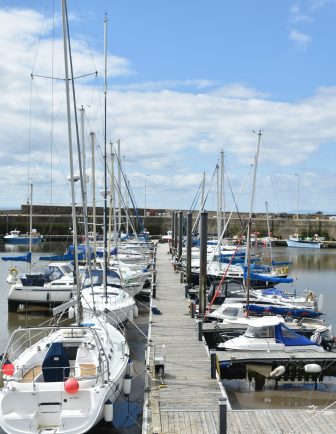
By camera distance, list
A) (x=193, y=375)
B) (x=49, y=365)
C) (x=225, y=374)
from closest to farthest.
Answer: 1. (x=49, y=365)
2. (x=193, y=375)
3. (x=225, y=374)

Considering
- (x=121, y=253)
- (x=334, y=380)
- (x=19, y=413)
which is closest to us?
(x=19, y=413)

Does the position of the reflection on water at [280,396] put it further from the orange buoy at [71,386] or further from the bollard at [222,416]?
the orange buoy at [71,386]

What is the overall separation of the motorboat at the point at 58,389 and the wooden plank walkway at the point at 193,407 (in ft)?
3.30

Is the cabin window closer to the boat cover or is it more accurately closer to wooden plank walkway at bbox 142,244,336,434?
wooden plank walkway at bbox 142,244,336,434

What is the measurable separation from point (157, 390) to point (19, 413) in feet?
11.8

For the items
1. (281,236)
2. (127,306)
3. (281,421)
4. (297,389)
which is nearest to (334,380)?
(297,389)

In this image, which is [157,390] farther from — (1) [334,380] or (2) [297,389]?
(1) [334,380]

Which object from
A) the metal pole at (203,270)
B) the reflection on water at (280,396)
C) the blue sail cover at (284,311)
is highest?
the metal pole at (203,270)

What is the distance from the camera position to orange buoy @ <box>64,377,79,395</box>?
1180cm

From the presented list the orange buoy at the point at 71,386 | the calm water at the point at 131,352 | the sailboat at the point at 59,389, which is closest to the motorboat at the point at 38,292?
the calm water at the point at 131,352

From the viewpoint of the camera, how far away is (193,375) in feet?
50.4

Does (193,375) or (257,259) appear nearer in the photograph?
(193,375)

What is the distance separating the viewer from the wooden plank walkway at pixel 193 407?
11938 mm

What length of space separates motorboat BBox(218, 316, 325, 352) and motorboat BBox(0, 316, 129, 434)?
16.2 ft
